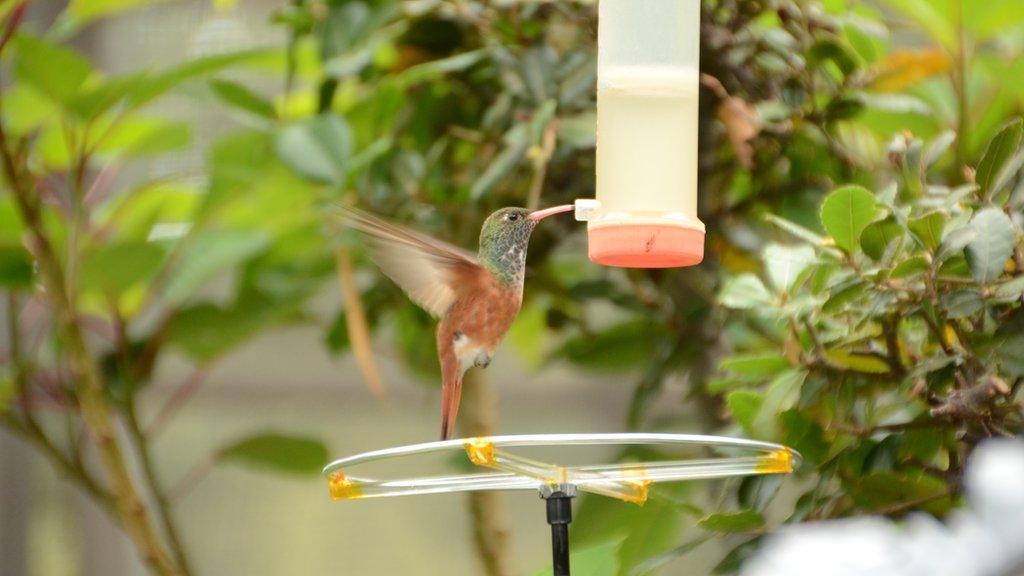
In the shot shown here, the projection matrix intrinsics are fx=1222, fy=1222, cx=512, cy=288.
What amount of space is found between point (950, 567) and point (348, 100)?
1.17m

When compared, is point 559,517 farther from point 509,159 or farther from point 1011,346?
point 509,159

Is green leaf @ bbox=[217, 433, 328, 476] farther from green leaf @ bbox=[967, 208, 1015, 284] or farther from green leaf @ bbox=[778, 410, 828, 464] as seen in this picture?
green leaf @ bbox=[967, 208, 1015, 284]

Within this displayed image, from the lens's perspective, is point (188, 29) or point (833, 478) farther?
point (188, 29)

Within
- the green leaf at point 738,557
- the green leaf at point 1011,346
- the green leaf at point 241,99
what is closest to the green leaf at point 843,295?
the green leaf at point 1011,346

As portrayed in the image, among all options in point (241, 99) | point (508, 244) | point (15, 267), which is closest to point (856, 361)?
point (508, 244)

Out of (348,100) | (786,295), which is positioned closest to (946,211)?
(786,295)

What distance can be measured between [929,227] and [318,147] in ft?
2.46

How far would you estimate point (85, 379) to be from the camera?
4.85ft

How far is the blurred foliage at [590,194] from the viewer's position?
948 millimetres

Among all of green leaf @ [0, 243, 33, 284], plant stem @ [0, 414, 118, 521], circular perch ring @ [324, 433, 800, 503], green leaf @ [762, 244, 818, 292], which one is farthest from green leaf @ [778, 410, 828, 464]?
green leaf @ [0, 243, 33, 284]

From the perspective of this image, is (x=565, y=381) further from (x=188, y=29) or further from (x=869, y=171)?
(x=869, y=171)

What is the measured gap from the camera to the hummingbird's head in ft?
2.99

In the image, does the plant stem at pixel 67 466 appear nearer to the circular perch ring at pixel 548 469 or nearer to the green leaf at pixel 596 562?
the green leaf at pixel 596 562

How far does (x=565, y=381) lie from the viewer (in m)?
2.43
